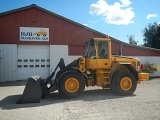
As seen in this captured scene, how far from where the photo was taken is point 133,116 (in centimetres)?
835

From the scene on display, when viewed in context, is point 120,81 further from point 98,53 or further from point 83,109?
point 83,109

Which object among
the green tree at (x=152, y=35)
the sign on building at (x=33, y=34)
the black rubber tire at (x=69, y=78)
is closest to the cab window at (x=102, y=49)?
the black rubber tire at (x=69, y=78)

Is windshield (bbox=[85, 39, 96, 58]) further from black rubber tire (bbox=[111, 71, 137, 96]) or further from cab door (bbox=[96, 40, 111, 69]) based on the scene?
black rubber tire (bbox=[111, 71, 137, 96])

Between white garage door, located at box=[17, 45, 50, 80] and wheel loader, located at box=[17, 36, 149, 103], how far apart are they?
9280mm

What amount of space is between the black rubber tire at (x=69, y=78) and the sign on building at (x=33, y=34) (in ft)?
35.2

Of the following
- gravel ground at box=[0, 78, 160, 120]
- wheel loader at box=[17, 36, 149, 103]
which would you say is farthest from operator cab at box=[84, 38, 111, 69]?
gravel ground at box=[0, 78, 160, 120]

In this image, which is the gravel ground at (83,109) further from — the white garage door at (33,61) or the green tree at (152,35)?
the green tree at (152,35)

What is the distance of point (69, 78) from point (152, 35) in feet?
132

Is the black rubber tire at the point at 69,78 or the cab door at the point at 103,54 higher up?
the cab door at the point at 103,54

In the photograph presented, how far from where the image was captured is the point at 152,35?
1950 inches

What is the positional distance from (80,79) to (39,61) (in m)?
10.5

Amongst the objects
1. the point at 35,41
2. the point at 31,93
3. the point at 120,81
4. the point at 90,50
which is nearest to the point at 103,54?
the point at 90,50

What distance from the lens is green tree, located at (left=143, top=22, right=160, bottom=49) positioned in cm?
4666

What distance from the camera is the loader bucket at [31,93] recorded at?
36.7 feet
